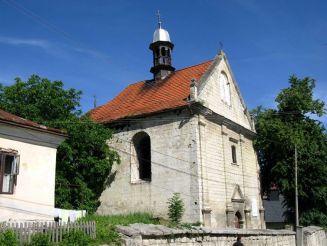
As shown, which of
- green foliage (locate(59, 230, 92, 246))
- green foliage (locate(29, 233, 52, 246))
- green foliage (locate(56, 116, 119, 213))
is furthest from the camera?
green foliage (locate(56, 116, 119, 213))

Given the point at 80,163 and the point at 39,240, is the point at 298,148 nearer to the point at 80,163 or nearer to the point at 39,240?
the point at 80,163

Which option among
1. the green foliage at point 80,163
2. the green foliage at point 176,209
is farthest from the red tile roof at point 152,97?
the green foliage at point 176,209

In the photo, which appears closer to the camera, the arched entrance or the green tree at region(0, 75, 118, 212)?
the green tree at region(0, 75, 118, 212)

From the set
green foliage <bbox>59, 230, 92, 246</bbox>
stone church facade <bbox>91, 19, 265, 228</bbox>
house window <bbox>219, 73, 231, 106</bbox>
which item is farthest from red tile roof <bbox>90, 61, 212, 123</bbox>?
green foliage <bbox>59, 230, 92, 246</bbox>

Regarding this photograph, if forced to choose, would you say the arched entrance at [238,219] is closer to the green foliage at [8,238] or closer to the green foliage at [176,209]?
the green foliage at [176,209]

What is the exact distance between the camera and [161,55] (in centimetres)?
2808

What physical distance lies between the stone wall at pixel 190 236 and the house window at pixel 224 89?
886 cm

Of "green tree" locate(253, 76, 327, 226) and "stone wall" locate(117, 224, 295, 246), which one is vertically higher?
"green tree" locate(253, 76, 327, 226)

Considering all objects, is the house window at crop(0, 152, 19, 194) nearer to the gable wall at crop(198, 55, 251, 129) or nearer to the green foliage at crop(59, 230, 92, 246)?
the green foliage at crop(59, 230, 92, 246)

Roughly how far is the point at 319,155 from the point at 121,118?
46.1 feet

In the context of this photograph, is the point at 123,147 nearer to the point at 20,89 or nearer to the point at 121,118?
the point at 121,118

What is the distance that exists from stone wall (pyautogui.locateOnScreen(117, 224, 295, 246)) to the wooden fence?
1138mm

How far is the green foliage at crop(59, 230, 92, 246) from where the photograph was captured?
1094 cm

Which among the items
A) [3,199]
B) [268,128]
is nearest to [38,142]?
[3,199]
